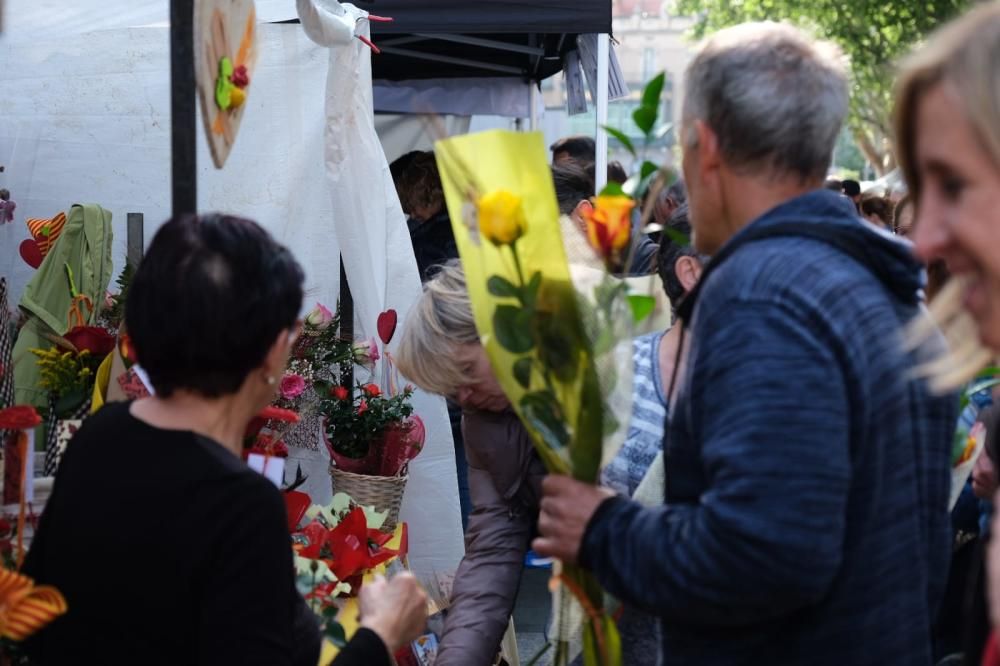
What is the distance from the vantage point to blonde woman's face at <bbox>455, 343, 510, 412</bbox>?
2.69m

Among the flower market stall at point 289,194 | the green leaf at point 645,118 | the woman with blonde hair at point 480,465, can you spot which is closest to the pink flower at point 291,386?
the flower market stall at point 289,194

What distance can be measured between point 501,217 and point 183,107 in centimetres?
54

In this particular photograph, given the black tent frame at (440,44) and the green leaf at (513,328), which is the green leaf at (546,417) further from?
the black tent frame at (440,44)

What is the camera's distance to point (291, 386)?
11.3 feet

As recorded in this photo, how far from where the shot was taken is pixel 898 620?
1606mm

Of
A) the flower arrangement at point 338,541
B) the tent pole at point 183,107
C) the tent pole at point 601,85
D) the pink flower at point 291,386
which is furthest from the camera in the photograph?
the tent pole at point 601,85

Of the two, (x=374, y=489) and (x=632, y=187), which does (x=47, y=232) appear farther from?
(x=632, y=187)

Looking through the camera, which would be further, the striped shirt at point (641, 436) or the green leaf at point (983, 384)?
the green leaf at point (983, 384)

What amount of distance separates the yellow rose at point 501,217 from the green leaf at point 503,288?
0.22 feet


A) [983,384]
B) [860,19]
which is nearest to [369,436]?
[983,384]

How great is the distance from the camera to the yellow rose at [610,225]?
168 cm

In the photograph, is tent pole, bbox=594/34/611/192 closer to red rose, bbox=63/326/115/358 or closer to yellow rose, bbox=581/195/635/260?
red rose, bbox=63/326/115/358

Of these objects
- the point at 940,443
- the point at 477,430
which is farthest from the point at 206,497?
the point at 477,430

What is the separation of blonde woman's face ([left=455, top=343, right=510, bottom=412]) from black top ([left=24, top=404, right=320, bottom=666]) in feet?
3.63
